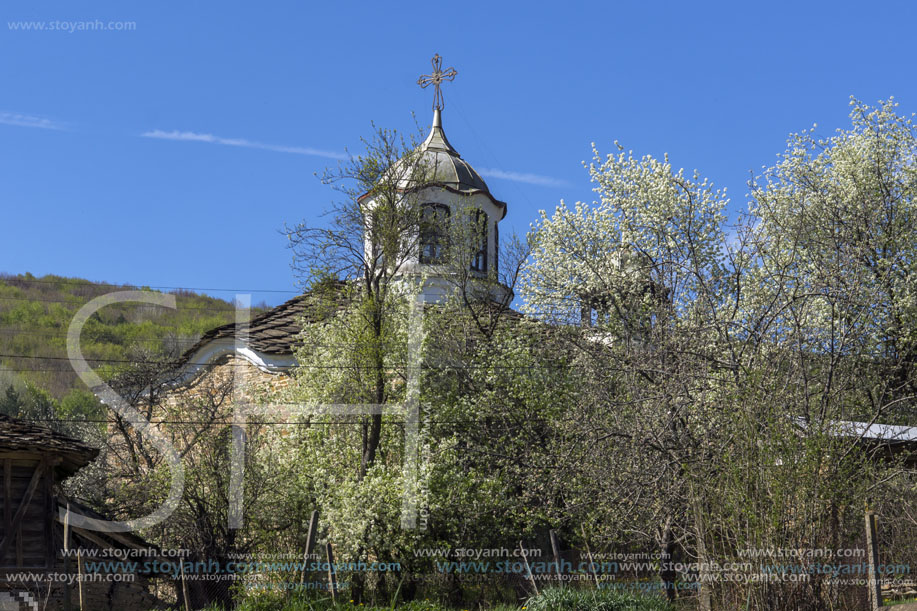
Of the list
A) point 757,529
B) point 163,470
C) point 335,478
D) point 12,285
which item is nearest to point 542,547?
point 335,478

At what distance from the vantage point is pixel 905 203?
21.6 m

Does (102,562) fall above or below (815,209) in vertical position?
below

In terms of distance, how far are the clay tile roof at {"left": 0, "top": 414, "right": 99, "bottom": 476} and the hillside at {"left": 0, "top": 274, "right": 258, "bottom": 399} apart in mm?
11726

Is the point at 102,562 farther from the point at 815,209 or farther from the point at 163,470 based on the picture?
the point at 815,209

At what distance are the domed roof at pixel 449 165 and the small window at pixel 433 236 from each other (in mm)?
2005

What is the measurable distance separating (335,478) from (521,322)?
18.5 feet

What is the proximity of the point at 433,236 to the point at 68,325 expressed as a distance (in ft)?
98.0

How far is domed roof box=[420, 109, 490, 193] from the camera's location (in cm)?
2514

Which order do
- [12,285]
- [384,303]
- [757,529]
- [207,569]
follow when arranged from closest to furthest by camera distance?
[757,529] → [207,569] → [384,303] → [12,285]

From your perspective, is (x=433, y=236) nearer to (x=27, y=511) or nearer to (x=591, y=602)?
(x=27, y=511)

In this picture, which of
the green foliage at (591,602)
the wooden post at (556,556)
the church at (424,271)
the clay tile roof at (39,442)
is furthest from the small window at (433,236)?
the green foliage at (591,602)

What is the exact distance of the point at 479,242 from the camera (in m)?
23.3

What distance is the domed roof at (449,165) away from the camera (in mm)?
25141

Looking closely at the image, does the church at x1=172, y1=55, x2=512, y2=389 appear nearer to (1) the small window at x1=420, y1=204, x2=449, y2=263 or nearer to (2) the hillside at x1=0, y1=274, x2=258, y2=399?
(1) the small window at x1=420, y1=204, x2=449, y2=263
